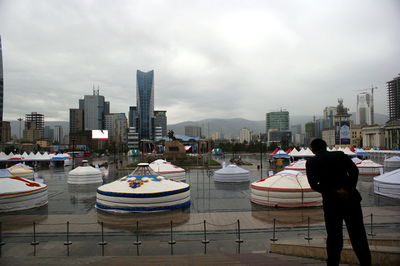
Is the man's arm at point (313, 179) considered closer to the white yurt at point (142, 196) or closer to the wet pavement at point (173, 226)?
the wet pavement at point (173, 226)

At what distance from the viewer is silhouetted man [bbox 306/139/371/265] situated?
3.54 metres

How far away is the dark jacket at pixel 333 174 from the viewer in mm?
3633

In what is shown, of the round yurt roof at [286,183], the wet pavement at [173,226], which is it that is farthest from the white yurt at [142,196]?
the round yurt roof at [286,183]

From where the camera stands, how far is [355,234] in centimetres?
354

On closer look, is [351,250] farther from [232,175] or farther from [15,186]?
[232,175]

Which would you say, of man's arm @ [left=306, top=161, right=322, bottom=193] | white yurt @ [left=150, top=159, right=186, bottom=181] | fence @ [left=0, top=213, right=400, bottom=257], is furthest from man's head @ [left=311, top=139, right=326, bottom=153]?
white yurt @ [left=150, top=159, right=186, bottom=181]

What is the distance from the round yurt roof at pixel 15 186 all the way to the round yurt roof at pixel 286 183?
12.3 m

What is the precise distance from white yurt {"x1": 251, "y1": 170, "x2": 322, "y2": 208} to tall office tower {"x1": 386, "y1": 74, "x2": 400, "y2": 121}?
145007 mm

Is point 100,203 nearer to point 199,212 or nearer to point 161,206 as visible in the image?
point 161,206

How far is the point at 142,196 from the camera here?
14.0m

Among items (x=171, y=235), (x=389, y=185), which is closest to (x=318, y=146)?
(x=171, y=235)

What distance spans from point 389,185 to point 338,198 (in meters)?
17.7

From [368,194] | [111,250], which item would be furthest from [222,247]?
[368,194]

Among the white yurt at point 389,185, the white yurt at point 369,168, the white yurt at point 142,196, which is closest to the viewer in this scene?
the white yurt at point 142,196
